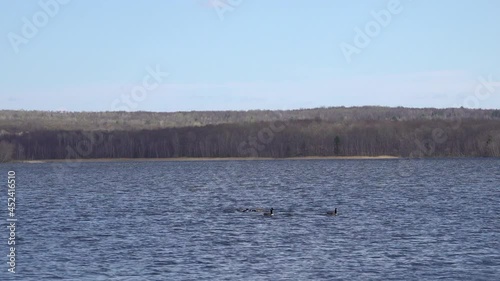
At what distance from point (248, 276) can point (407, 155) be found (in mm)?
171362

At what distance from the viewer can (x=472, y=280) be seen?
30703 millimetres

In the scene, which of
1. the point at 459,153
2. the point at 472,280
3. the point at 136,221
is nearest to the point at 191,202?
the point at 136,221

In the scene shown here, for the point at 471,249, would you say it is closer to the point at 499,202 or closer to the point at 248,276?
the point at 248,276

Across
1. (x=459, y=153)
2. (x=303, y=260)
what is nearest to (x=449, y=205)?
(x=303, y=260)

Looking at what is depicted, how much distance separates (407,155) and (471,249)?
538ft

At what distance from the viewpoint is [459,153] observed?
631 ft

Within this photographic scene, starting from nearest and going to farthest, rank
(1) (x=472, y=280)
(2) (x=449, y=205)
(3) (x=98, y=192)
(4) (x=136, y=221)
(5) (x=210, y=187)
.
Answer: (1) (x=472, y=280), (4) (x=136, y=221), (2) (x=449, y=205), (3) (x=98, y=192), (5) (x=210, y=187)

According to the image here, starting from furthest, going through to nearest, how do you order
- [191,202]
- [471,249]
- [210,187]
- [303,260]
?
[210,187] → [191,202] → [471,249] → [303,260]

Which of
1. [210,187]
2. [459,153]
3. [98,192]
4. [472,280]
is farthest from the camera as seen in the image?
[459,153]

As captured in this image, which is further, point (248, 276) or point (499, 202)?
point (499, 202)

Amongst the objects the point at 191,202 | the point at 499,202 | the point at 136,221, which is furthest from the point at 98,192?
the point at 499,202

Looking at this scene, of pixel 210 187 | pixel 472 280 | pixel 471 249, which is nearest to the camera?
pixel 472 280

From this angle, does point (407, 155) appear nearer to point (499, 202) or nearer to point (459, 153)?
point (459, 153)

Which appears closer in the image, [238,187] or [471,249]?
[471,249]
